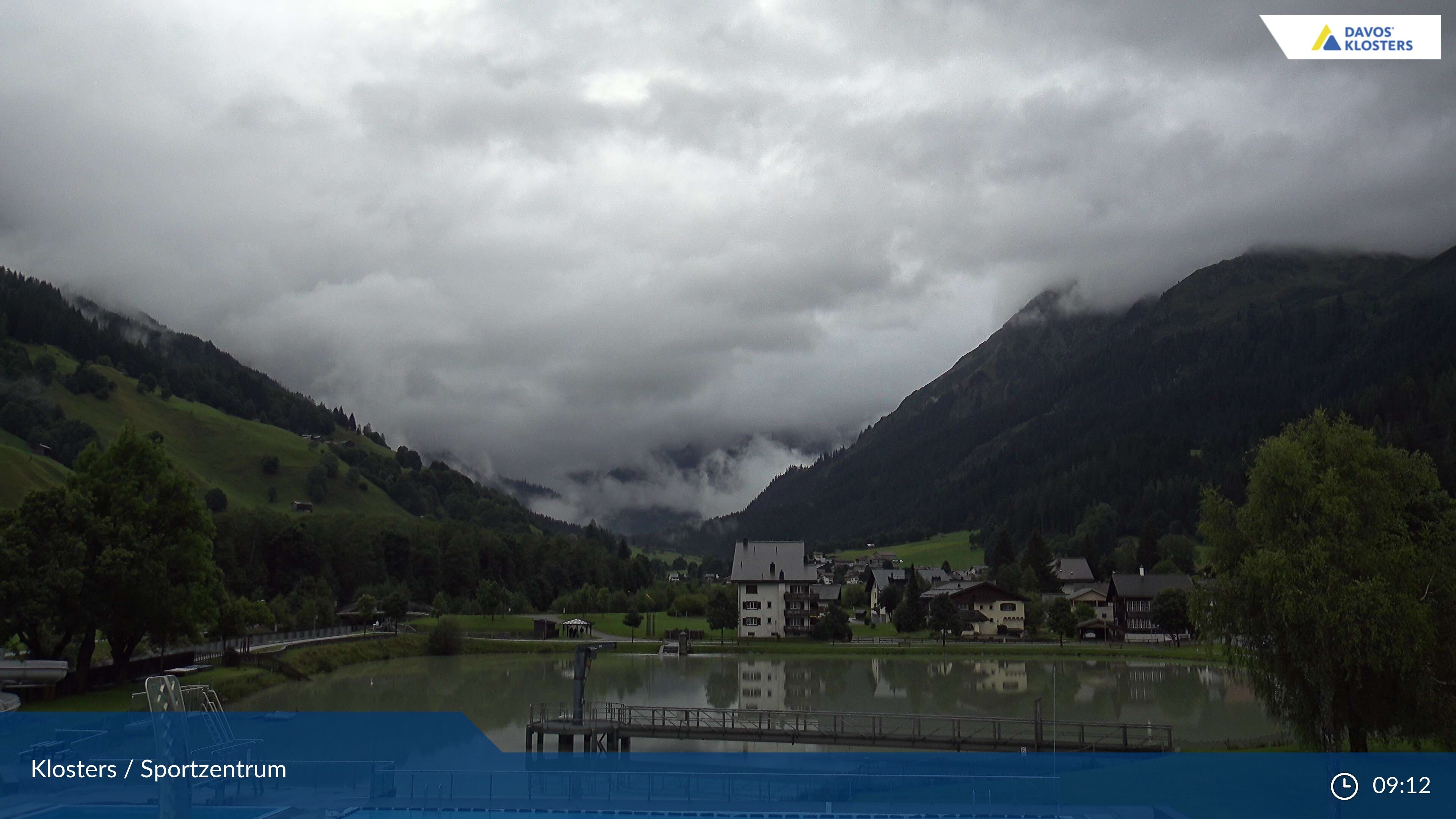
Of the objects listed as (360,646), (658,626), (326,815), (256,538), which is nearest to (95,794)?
(326,815)

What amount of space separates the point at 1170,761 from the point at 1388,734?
606 centimetres

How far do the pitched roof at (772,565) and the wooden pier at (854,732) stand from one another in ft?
187

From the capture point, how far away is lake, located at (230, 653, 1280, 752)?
45469 millimetres

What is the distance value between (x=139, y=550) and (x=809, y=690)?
34955mm

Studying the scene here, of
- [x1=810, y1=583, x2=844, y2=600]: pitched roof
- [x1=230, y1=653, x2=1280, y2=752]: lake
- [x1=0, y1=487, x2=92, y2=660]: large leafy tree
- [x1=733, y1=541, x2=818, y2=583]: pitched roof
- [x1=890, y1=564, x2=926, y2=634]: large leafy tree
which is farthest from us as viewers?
[x1=810, y1=583, x2=844, y2=600]: pitched roof

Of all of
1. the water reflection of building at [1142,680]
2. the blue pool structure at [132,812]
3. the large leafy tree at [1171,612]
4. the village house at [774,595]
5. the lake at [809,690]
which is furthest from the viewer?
the village house at [774,595]

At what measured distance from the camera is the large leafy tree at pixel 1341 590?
24.0m

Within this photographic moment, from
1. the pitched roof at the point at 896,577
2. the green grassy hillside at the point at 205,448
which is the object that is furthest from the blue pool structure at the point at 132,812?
the green grassy hillside at the point at 205,448

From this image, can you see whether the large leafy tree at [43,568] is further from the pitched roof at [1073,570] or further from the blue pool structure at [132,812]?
the pitched roof at [1073,570]

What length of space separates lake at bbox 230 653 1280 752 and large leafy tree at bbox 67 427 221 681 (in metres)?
5.44

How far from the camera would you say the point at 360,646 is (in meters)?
76.0

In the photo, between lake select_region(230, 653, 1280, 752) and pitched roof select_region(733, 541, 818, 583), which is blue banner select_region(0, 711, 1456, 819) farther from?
pitched roof select_region(733, 541, 818, 583)

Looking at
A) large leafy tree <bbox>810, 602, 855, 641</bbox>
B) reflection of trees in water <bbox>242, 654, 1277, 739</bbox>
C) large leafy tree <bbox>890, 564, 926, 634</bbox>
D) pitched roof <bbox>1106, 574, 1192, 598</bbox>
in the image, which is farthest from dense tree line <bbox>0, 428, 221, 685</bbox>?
pitched roof <bbox>1106, 574, 1192, 598</bbox>

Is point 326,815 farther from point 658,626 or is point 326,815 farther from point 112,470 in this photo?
point 658,626
